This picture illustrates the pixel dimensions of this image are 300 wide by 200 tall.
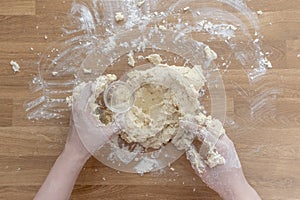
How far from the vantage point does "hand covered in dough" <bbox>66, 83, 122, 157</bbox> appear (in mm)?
1117

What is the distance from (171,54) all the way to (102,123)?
0.24 m

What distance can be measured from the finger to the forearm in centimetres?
26

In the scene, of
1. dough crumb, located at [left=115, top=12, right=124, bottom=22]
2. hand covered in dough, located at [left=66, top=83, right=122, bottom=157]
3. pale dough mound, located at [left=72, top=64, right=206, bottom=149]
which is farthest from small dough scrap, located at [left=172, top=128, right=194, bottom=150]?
dough crumb, located at [left=115, top=12, right=124, bottom=22]

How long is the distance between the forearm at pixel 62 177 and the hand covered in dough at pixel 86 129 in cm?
2

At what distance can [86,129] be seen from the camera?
1122 millimetres

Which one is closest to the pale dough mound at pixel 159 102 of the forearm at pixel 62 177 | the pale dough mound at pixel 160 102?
the pale dough mound at pixel 160 102

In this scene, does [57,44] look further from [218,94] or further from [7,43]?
[218,94]

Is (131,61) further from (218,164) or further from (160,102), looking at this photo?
(218,164)

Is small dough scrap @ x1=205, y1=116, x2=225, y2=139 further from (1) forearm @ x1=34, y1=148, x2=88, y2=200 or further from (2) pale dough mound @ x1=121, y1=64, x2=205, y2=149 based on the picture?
(1) forearm @ x1=34, y1=148, x2=88, y2=200

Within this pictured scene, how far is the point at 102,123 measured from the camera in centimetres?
113

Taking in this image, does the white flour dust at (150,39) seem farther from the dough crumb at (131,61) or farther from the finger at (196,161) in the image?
the finger at (196,161)

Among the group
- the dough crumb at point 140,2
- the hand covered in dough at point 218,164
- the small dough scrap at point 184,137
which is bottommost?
the hand covered in dough at point 218,164

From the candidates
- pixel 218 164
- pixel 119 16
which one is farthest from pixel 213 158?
pixel 119 16

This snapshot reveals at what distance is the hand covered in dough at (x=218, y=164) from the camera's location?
3.68 ft
